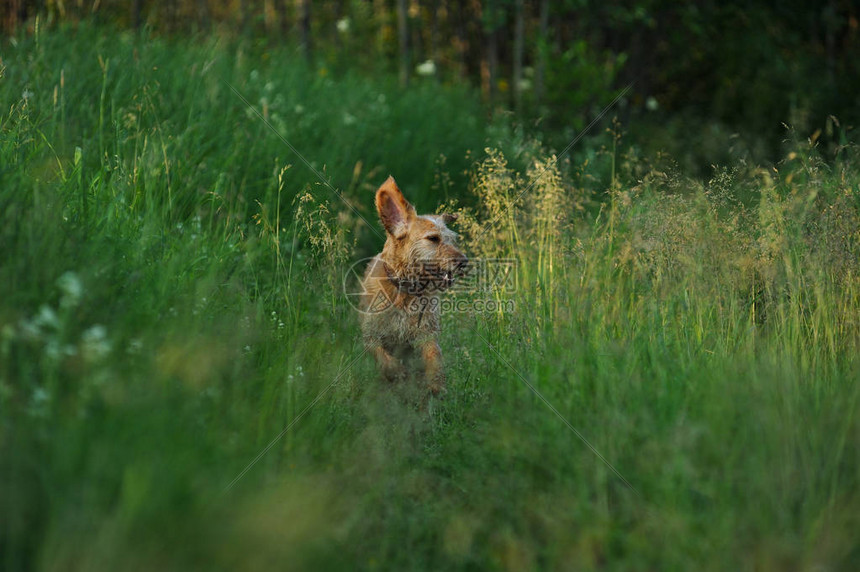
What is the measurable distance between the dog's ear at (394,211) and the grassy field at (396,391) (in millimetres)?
302

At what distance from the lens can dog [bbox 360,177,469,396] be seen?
4793mm

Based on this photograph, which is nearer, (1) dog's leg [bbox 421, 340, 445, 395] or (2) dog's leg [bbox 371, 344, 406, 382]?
(1) dog's leg [bbox 421, 340, 445, 395]

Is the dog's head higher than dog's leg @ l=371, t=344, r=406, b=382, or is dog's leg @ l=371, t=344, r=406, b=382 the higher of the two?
the dog's head

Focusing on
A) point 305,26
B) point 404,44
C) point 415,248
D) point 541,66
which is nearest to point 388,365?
point 415,248

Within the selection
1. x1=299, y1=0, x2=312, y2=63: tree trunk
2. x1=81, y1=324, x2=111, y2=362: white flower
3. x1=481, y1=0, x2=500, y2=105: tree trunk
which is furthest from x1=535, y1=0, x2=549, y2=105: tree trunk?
x1=81, y1=324, x2=111, y2=362: white flower

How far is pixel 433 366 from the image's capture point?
14.9ft

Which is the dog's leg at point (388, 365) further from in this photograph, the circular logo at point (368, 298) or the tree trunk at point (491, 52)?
the tree trunk at point (491, 52)

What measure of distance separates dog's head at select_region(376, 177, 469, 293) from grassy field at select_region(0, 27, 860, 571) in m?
0.31

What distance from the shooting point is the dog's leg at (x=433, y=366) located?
4410mm

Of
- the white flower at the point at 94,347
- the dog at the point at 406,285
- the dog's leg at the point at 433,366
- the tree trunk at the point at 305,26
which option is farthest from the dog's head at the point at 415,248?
the tree trunk at the point at 305,26

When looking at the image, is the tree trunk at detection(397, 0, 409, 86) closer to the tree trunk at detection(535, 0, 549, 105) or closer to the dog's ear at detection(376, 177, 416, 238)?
the tree trunk at detection(535, 0, 549, 105)

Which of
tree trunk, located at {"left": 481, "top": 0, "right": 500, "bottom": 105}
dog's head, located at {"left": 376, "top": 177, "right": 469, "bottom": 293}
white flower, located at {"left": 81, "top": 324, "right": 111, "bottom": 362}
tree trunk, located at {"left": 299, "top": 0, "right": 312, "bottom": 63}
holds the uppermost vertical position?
tree trunk, located at {"left": 481, "top": 0, "right": 500, "bottom": 105}

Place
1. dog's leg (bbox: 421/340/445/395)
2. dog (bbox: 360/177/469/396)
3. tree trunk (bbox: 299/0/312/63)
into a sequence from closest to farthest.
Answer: dog's leg (bbox: 421/340/445/395) → dog (bbox: 360/177/469/396) → tree trunk (bbox: 299/0/312/63)

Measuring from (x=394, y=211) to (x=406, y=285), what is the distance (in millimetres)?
547
